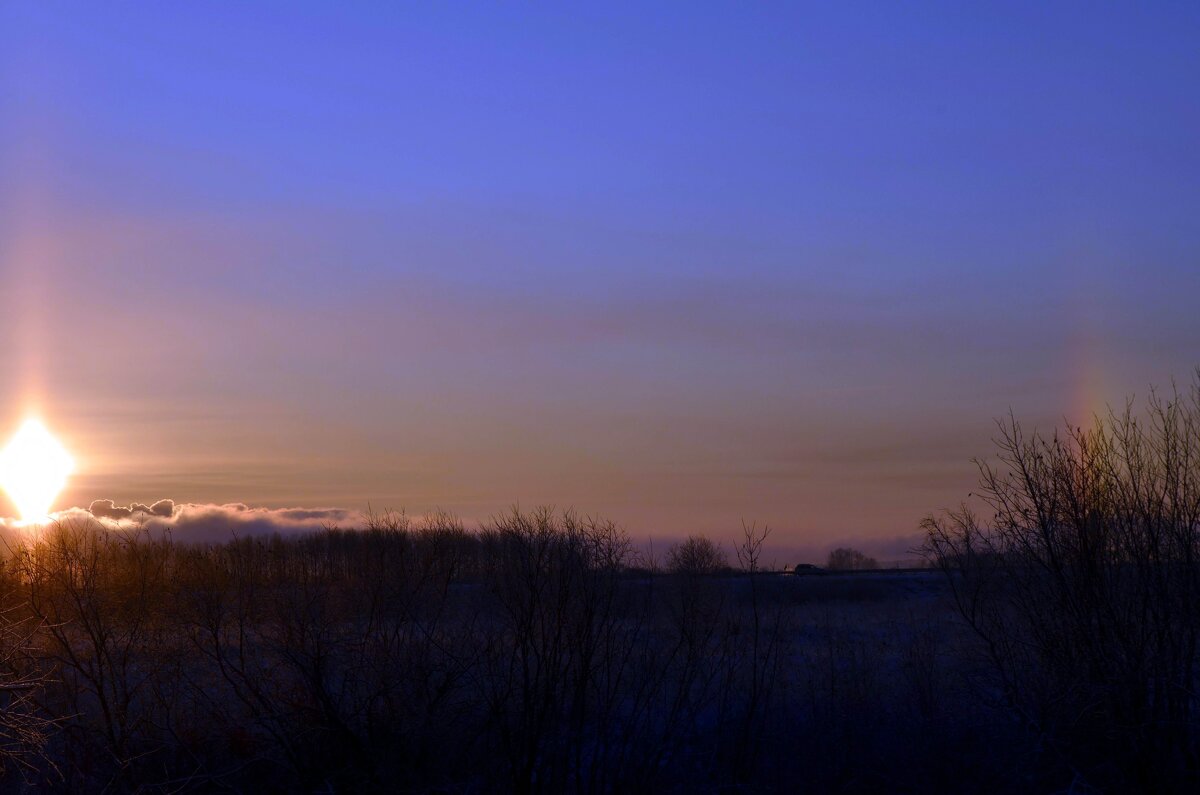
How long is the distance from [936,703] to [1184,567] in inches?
236

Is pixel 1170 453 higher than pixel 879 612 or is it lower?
higher

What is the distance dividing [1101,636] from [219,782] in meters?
17.3

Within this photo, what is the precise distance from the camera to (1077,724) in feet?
61.9

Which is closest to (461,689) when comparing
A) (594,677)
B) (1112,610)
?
(594,677)

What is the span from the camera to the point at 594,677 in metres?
20.1

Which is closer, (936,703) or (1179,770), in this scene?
(1179,770)

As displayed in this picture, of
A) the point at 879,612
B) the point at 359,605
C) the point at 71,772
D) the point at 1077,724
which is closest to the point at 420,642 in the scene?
the point at 359,605

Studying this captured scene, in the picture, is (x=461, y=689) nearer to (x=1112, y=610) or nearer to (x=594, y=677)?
(x=594, y=677)

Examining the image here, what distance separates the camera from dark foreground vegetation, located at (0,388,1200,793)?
731 inches

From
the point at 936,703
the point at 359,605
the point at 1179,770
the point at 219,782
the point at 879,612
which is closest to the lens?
the point at 1179,770

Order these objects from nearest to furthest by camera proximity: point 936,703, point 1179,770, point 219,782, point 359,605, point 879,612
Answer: point 1179,770 → point 219,782 → point 936,703 → point 359,605 → point 879,612

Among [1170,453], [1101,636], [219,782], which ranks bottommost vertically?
[219,782]

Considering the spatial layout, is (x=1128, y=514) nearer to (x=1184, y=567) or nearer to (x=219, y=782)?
(x=1184, y=567)

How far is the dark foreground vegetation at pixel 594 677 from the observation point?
18578 mm
